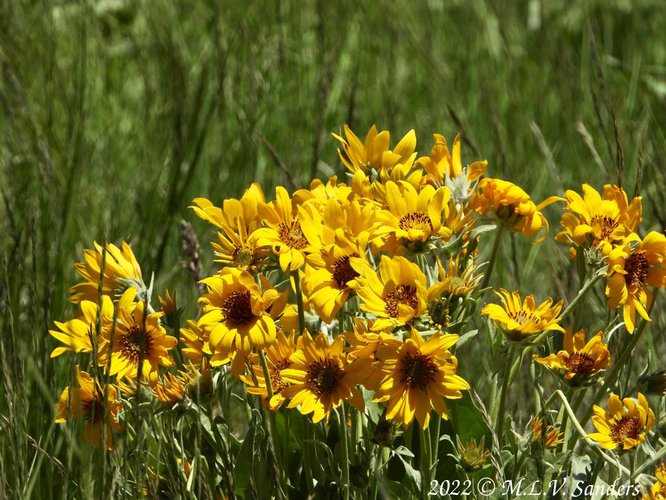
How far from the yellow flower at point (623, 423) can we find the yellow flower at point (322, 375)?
30 cm

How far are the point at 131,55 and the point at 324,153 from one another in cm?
89

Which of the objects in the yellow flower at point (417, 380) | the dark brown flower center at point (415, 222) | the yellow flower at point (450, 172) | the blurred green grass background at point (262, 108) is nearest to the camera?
the yellow flower at point (417, 380)

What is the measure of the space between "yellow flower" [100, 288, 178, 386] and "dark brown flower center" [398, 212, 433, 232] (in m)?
0.31

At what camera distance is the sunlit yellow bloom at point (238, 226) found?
1.21 m

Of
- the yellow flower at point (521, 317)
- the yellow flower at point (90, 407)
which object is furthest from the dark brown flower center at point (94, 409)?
the yellow flower at point (521, 317)

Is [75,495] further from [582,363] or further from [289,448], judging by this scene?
[582,363]

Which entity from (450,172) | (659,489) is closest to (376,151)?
(450,172)

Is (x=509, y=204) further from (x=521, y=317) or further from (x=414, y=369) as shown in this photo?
(x=414, y=369)

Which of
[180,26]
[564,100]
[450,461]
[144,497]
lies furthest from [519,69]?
[144,497]

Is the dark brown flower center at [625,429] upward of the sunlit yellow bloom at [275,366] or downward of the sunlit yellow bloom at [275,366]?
downward

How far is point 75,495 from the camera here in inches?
59.7

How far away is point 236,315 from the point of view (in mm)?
1163

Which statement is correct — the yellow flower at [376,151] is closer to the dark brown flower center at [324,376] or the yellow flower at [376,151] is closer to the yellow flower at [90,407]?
the dark brown flower center at [324,376]

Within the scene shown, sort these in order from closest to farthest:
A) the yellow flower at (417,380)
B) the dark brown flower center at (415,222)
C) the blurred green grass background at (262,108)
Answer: the yellow flower at (417,380) < the dark brown flower center at (415,222) < the blurred green grass background at (262,108)
